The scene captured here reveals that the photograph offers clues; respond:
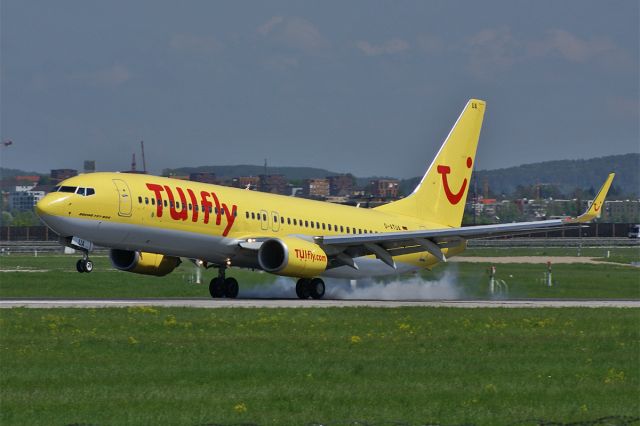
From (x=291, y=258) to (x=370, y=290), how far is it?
1089 cm

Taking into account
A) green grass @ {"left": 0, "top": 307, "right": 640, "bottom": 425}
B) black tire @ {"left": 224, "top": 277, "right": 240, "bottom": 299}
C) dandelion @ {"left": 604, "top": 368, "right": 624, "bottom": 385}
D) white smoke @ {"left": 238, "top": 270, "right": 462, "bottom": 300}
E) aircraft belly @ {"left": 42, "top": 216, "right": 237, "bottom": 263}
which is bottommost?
white smoke @ {"left": 238, "top": 270, "right": 462, "bottom": 300}

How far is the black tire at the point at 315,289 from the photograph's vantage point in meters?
44.9

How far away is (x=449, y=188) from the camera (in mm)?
53125

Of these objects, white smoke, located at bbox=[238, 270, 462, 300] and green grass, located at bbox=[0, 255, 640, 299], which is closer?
white smoke, located at bbox=[238, 270, 462, 300]

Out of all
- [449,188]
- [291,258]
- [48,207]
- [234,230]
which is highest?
[449,188]

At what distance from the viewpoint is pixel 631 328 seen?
3122cm

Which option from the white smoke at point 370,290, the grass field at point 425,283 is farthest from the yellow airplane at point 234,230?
the grass field at point 425,283

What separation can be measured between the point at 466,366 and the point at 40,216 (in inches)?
759

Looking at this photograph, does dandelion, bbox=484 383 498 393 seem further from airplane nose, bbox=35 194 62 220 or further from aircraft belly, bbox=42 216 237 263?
airplane nose, bbox=35 194 62 220

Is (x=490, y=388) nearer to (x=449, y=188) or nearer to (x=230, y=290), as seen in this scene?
(x=230, y=290)

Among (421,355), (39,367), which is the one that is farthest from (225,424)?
(421,355)

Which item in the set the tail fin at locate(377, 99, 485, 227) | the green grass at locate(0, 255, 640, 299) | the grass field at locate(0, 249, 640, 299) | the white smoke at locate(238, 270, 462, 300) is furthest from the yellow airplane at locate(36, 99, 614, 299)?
the green grass at locate(0, 255, 640, 299)

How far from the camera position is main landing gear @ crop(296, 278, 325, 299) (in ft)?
147

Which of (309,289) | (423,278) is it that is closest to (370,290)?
(423,278)
